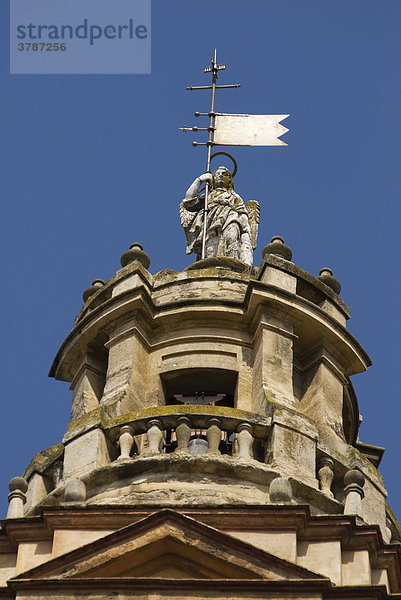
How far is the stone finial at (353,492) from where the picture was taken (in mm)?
24578

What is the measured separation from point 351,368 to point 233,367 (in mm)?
1836

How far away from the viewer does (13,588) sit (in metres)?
22.7

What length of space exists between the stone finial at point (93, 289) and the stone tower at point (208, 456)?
26 mm

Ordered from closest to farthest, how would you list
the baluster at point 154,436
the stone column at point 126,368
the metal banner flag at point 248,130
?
the baluster at point 154,436, the stone column at point 126,368, the metal banner flag at point 248,130

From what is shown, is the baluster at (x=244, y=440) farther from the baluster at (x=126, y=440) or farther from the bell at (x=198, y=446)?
the baluster at (x=126, y=440)

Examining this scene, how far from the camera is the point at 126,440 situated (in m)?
25.8

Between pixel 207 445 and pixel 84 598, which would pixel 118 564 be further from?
pixel 207 445

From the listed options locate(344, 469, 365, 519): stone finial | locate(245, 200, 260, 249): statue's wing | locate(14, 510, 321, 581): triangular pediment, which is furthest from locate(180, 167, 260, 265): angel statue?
locate(14, 510, 321, 581): triangular pediment

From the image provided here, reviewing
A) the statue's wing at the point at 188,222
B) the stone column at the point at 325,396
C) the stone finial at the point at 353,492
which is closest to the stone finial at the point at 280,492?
the stone finial at the point at 353,492

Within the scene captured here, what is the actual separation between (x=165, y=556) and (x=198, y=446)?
2.76m

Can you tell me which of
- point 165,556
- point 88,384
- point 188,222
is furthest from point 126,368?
point 188,222

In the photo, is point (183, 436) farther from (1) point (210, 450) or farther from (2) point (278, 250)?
(2) point (278, 250)

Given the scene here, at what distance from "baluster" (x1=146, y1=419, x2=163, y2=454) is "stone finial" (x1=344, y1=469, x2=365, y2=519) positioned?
2.36 meters

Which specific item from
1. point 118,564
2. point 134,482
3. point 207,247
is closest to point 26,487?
point 134,482
